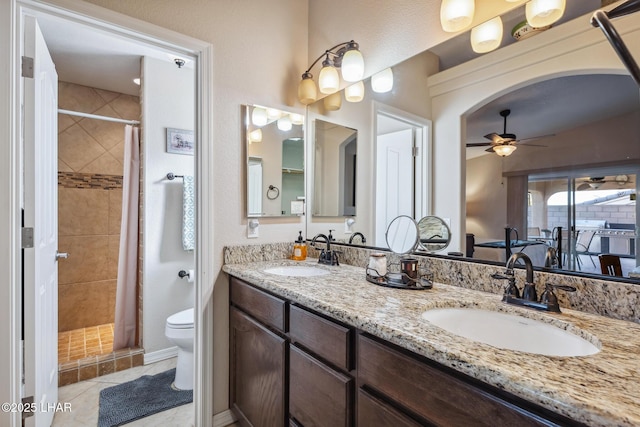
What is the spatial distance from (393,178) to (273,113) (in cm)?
88

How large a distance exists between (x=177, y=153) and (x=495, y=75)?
235 cm

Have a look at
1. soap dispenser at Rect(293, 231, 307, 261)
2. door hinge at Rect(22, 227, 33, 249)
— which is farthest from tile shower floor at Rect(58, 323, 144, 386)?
soap dispenser at Rect(293, 231, 307, 261)

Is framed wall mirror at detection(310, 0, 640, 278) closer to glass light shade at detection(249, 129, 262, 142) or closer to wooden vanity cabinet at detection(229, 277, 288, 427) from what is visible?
wooden vanity cabinet at detection(229, 277, 288, 427)

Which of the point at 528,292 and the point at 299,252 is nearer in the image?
the point at 528,292

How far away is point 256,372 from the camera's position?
1485mm

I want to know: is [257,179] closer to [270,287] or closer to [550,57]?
[270,287]

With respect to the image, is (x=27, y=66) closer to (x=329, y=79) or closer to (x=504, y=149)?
(x=329, y=79)

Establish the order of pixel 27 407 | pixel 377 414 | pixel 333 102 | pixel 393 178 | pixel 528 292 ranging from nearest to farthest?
pixel 377 414 → pixel 528 292 → pixel 27 407 → pixel 393 178 → pixel 333 102

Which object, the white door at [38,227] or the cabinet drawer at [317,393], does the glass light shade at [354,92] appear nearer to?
the cabinet drawer at [317,393]

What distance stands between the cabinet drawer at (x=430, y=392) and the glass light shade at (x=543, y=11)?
118cm

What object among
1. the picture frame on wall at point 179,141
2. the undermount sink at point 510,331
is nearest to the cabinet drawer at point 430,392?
the undermount sink at point 510,331

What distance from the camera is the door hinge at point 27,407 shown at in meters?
1.41

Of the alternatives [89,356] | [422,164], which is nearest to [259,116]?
[422,164]

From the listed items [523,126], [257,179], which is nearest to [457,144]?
[523,126]
